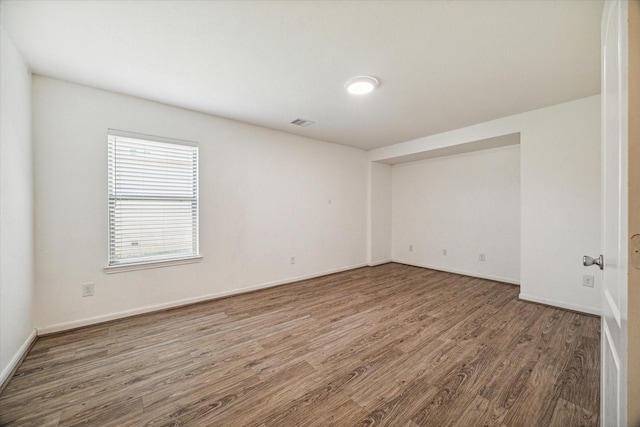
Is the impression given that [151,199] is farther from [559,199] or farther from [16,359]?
[559,199]

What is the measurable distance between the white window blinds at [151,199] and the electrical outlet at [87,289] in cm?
27

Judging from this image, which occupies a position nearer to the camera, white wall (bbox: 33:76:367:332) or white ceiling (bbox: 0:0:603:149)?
white ceiling (bbox: 0:0:603:149)

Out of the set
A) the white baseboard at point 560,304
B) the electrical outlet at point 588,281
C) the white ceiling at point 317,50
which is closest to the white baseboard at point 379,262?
the white baseboard at point 560,304

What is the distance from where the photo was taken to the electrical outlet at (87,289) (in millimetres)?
2558

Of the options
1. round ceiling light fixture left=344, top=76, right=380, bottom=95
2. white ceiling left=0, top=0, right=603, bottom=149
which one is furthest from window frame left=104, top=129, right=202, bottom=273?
round ceiling light fixture left=344, top=76, right=380, bottom=95

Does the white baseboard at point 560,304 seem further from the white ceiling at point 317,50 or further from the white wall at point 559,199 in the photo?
the white ceiling at point 317,50

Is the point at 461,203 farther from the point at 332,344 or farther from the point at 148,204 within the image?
the point at 148,204

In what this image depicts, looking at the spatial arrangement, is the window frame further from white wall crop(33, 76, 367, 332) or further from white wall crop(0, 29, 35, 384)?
white wall crop(0, 29, 35, 384)

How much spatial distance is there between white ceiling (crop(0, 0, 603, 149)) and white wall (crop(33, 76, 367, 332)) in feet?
1.13

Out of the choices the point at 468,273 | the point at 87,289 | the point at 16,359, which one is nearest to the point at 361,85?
the point at 87,289

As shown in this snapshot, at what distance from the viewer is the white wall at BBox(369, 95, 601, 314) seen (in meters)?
2.84

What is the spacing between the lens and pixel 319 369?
1907mm

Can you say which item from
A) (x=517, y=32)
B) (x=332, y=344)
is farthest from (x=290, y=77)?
(x=332, y=344)

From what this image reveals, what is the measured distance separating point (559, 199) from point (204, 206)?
4408 mm
